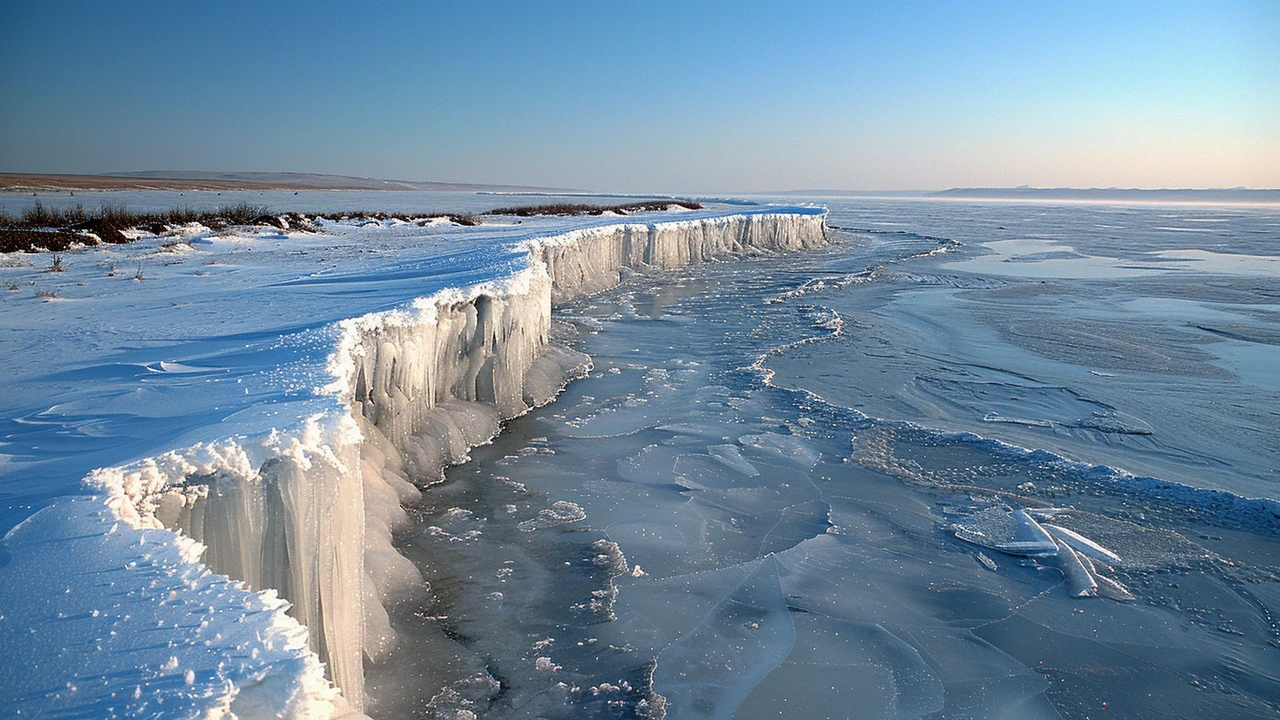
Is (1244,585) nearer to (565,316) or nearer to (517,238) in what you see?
(565,316)

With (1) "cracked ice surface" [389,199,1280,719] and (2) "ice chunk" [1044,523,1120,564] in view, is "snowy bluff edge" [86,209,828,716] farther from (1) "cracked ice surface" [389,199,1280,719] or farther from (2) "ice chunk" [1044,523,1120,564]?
(2) "ice chunk" [1044,523,1120,564]

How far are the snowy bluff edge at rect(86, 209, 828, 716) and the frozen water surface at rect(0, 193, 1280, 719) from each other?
0.07m

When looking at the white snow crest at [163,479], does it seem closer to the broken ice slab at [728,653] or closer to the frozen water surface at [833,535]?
the frozen water surface at [833,535]

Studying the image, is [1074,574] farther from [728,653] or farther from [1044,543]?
[728,653]

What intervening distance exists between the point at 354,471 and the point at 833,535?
376 cm

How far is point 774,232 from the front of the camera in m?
33.8

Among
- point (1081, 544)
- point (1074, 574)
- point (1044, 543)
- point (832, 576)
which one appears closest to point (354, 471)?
point (832, 576)

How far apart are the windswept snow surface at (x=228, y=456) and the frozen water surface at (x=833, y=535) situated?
3.3 inches

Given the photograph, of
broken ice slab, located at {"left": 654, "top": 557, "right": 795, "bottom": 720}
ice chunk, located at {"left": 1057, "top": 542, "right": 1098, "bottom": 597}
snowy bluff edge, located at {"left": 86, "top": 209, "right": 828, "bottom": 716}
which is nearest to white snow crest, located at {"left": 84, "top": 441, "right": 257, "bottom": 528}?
snowy bluff edge, located at {"left": 86, "top": 209, "right": 828, "bottom": 716}

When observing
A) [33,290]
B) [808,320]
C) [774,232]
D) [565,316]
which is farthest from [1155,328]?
[774,232]

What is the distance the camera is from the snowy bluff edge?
3232mm

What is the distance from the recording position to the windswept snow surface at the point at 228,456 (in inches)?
85.9

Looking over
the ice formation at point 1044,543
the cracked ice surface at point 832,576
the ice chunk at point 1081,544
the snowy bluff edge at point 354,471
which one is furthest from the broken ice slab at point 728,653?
the ice chunk at point 1081,544

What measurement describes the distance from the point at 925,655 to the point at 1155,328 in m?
12.3
